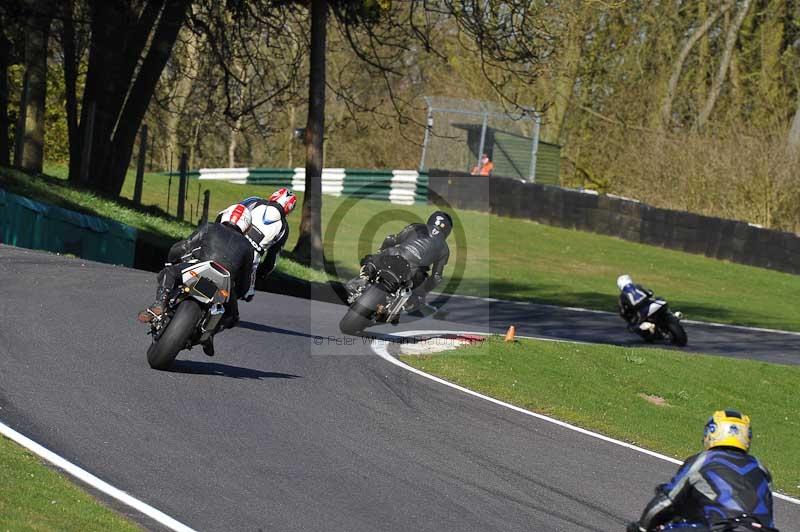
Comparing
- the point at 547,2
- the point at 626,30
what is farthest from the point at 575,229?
the point at 626,30

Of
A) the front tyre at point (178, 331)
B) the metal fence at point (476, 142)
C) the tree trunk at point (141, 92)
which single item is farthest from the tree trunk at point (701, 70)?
the front tyre at point (178, 331)

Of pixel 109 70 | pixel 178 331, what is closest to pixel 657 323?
pixel 109 70

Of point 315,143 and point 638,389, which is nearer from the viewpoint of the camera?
point 638,389

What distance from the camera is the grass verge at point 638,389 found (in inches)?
454

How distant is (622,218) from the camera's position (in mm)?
34219

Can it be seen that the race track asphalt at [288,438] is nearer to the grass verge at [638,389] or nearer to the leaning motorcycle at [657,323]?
the grass verge at [638,389]

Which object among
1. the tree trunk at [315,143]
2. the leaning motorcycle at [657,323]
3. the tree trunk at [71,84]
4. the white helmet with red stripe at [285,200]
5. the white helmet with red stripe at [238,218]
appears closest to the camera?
the white helmet with red stripe at [238,218]

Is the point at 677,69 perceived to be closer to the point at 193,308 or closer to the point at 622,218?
the point at 622,218

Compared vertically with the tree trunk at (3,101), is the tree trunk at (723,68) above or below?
above

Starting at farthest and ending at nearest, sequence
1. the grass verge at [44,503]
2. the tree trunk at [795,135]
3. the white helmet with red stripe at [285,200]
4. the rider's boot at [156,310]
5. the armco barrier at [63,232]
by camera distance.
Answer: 1. the tree trunk at [795,135]
2. the armco barrier at [63,232]
3. the white helmet with red stripe at [285,200]
4. the rider's boot at [156,310]
5. the grass verge at [44,503]

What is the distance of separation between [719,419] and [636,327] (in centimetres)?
1325

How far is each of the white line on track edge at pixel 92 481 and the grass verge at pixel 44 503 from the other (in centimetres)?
15

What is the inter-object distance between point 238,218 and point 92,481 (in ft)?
12.3

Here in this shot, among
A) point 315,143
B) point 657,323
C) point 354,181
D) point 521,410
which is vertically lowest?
point 521,410
